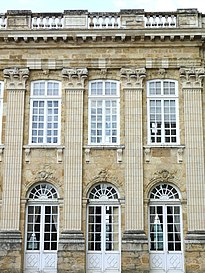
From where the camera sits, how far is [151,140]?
69.8 feet

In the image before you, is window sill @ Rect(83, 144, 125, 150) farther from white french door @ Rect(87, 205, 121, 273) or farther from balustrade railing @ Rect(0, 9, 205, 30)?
balustrade railing @ Rect(0, 9, 205, 30)

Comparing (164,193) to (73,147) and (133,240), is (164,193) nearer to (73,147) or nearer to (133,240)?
(133,240)

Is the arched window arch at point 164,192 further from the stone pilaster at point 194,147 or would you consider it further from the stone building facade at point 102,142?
the stone pilaster at point 194,147

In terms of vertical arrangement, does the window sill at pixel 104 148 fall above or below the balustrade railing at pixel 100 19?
below

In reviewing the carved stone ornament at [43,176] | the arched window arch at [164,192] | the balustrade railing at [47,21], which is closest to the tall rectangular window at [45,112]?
the carved stone ornament at [43,176]

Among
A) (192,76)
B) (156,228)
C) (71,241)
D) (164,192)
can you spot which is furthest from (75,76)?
(156,228)

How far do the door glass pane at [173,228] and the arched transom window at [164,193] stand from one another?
42 cm

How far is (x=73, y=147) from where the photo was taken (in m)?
21.0

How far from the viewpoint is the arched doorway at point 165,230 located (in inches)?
789

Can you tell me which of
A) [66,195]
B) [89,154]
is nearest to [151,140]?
[89,154]

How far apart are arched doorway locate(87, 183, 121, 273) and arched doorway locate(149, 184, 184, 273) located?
1307mm

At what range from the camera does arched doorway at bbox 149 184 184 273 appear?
20031 millimetres

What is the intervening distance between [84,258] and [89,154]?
3.98 m

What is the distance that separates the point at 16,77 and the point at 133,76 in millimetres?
4700
